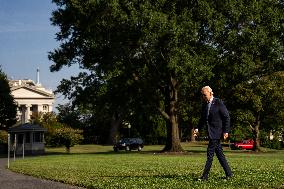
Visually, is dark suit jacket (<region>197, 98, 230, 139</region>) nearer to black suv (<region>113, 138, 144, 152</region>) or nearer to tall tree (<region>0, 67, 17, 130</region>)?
black suv (<region>113, 138, 144, 152</region>)

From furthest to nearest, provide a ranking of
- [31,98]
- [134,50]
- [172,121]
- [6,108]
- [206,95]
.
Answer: [31,98] < [6,108] < [172,121] < [134,50] < [206,95]

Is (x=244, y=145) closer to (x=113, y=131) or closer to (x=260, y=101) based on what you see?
(x=260, y=101)

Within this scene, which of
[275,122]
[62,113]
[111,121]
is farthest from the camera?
[62,113]

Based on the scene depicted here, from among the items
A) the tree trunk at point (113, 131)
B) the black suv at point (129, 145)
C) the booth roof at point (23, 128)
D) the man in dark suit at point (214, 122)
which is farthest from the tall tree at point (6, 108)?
the man in dark suit at point (214, 122)

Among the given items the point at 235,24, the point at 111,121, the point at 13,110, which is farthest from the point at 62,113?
the point at 235,24

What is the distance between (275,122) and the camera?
60.1 m

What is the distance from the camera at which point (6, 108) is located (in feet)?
253

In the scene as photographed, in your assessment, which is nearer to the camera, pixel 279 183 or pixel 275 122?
pixel 279 183

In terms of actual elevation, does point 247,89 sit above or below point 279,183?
above

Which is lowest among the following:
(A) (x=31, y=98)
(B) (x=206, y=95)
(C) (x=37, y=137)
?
(B) (x=206, y=95)

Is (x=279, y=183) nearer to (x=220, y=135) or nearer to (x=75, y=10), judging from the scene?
(x=220, y=135)

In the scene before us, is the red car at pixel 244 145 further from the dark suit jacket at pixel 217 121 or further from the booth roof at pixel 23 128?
the dark suit jacket at pixel 217 121

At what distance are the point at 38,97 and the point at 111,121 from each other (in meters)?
40.2

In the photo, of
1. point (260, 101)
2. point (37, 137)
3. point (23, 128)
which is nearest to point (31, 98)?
point (37, 137)
